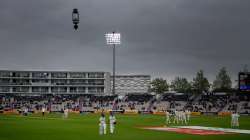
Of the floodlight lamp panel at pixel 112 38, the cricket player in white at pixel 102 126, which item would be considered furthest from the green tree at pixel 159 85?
the cricket player in white at pixel 102 126

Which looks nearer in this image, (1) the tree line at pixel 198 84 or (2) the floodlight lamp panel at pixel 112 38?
(2) the floodlight lamp panel at pixel 112 38

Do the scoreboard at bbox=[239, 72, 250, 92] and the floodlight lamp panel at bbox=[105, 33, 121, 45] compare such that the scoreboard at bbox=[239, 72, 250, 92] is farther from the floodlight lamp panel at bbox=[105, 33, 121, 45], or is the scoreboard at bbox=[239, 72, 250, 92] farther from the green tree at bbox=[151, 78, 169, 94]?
the green tree at bbox=[151, 78, 169, 94]

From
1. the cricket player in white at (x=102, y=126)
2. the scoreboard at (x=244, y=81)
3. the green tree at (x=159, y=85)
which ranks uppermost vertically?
the green tree at (x=159, y=85)

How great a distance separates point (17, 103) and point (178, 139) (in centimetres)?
9380

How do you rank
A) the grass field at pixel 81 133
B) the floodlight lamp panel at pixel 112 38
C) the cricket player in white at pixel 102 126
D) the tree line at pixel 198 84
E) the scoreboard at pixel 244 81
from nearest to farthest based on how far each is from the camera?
the grass field at pixel 81 133, the cricket player in white at pixel 102 126, the scoreboard at pixel 244 81, the floodlight lamp panel at pixel 112 38, the tree line at pixel 198 84

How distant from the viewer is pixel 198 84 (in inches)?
6334

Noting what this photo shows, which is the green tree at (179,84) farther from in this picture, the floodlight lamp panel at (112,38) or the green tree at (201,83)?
the floodlight lamp panel at (112,38)

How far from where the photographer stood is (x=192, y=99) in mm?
119688

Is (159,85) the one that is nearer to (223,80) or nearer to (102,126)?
Answer: (223,80)

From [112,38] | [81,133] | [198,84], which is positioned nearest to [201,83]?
[198,84]

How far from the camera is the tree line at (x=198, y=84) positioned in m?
160

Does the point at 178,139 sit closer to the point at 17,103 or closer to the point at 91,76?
the point at 17,103

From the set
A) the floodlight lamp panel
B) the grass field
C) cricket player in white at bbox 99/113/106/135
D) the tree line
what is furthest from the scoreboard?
the tree line

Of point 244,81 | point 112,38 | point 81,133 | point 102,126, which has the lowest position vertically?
point 81,133
